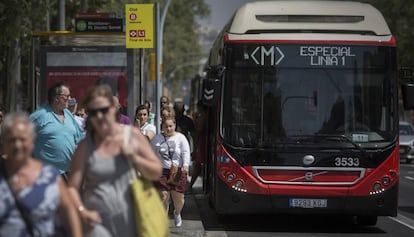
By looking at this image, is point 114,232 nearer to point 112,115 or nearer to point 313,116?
point 112,115

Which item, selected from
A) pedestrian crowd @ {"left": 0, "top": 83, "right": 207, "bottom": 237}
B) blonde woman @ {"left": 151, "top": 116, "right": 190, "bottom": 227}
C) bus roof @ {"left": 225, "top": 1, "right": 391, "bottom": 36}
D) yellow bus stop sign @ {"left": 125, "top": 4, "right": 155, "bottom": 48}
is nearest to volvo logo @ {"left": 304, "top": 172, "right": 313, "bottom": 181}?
blonde woman @ {"left": 151, "top": 116, "right": 190, "bottom": 227}

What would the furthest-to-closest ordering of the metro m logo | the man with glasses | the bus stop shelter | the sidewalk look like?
1. the bus stop shelter
2. the metro m logo
3. the sidewalk
4. the man with glasses

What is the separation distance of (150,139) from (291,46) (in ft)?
7.82

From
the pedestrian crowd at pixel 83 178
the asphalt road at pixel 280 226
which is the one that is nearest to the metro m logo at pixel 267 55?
the asphalt road at pixel 280 226

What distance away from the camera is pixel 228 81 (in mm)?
11828

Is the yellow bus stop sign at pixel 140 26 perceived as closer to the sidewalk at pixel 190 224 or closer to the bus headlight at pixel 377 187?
the sidewalk at pixel 190 224

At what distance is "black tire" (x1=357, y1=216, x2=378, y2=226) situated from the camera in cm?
1273

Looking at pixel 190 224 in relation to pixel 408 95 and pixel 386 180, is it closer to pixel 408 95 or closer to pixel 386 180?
pixel 386 180

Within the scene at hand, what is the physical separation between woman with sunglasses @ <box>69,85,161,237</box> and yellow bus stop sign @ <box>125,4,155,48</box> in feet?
26.3

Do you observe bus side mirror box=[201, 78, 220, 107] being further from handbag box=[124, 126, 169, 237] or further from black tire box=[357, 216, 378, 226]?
handbag box=[124, 126, 169, 237]

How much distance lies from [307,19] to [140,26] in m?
2.67

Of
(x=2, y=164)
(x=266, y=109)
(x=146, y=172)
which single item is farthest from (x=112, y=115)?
(x=266, y=109)

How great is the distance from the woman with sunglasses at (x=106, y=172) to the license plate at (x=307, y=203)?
6.56 metres

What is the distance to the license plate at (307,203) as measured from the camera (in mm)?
11633
